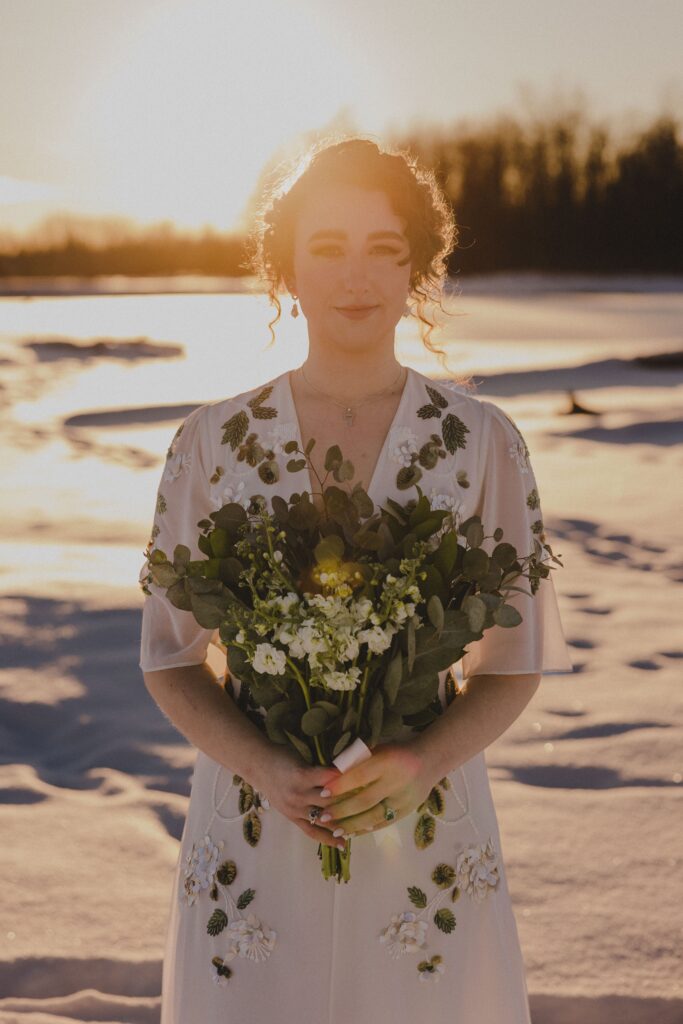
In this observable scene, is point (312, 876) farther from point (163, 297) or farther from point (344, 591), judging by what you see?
point (163, 297)

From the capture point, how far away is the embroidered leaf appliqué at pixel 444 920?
225cm

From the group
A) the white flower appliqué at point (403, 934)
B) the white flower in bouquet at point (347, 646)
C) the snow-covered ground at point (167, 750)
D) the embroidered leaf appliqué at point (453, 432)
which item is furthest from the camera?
the snow-covered ground at point (167, 750)

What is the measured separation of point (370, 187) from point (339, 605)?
854 millimetres

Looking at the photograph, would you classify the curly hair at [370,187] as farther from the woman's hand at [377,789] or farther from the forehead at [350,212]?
the woman's hand at [377,789]

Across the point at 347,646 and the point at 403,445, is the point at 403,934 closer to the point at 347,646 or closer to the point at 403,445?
the point at 347,646

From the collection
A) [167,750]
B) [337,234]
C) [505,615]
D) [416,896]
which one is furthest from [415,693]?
[167,750]

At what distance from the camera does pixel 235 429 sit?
237 centimetres

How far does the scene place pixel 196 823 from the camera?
93.2 inches

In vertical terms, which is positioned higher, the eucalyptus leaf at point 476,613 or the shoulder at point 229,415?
the shoulder at point 229,415

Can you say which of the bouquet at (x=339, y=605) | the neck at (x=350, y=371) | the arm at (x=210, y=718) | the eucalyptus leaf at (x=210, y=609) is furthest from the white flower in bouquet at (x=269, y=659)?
A: the neck at (x=350, y=371)

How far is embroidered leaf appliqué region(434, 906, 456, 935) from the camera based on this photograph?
2254 mm

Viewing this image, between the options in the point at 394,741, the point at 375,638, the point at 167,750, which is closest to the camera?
the point at 375,638

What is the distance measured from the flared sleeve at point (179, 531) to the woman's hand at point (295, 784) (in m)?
0.35

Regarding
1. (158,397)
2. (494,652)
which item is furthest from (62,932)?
(158,397)
